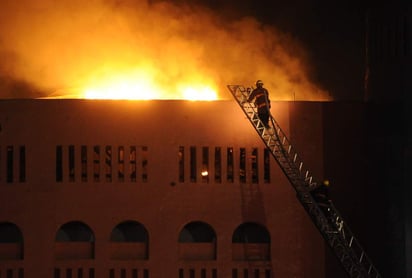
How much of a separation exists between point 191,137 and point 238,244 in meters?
2.93

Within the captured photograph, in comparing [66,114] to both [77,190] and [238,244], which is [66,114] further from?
[238,244]

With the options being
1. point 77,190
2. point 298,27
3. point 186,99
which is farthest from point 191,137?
point 298,27

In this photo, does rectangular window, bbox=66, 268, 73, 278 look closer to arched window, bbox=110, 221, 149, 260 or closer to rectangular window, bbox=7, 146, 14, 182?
arched window, bbox=110, 221, 149, 260

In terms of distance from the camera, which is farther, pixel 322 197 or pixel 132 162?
pixel 132 162

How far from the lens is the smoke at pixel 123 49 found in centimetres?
3123

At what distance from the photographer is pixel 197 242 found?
2916 centimetres

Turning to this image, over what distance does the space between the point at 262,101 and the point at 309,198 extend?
276 centimetres

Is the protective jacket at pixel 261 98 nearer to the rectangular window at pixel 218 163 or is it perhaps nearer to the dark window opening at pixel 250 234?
the rectangular window at pixel 218 163

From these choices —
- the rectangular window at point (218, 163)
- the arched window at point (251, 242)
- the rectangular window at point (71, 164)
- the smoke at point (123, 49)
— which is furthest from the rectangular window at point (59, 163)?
the arched window at point (251, 242)

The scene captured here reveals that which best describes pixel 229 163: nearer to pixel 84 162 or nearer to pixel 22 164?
pixel 84 162

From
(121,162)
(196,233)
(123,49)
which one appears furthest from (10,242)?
(123,49)

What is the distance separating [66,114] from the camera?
2873cm

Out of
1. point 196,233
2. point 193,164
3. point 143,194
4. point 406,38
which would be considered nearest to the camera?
point 406,38

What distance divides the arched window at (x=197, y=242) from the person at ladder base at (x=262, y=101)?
10.7 feet
